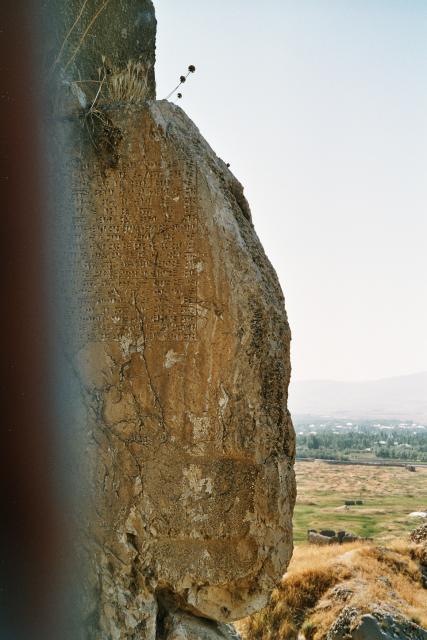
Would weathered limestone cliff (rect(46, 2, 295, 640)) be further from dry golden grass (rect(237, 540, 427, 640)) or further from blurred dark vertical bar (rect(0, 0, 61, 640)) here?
dry golden grass (rect(237, 540, 427, 640))

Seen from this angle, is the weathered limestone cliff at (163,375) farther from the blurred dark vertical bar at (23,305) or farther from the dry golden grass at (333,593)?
the dry golden grass at (333,593)

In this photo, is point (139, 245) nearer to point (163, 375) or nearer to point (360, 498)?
point (163, 375)

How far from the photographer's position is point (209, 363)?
11.5ft

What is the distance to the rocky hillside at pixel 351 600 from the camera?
7312 mm

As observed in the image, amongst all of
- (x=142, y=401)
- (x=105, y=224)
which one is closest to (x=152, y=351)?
(x=142, y=401)

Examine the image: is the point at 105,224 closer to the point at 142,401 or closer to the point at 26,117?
the point at 26,117

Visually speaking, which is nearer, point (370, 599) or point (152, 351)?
point (152, 351)

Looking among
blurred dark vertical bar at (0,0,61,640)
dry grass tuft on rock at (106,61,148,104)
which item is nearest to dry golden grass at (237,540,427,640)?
blurred dark vertical bar at (0,0,61,640)

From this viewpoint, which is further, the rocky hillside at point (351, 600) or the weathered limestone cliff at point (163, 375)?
the rocky hillside at point (351, 600)

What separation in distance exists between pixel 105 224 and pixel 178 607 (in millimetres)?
2414

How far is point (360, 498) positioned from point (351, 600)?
129ft

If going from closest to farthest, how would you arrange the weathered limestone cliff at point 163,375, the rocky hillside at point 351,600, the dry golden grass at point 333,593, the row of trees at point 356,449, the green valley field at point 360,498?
the weathered limestone cliff at point 163,375 < the rocky hillside at point 351,600 < the dry golden grass at point 333,593 < the green valley field at point 360,498 < the row of trees at point 356,449

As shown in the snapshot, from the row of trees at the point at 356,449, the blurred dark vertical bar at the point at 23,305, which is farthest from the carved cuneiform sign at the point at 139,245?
the row of trees at the point at 356,449

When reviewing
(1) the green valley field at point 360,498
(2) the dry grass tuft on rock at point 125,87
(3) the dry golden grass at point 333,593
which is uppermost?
(2) the dry grass tuft on rock at point 125,87
